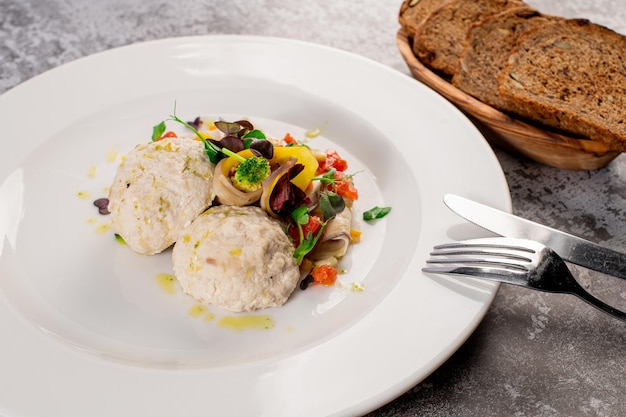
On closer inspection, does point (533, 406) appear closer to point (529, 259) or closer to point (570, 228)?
point (529, 259)

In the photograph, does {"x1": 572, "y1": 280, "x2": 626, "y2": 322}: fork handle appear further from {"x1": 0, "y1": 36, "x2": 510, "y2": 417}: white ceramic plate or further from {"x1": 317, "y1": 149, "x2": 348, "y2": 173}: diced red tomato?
{"x1": 317, "y1": 149, "x2": 348, "y2": 173}: diced red tomato

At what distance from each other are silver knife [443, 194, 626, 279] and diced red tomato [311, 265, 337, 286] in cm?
69

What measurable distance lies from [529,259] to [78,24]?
4365 millimetres

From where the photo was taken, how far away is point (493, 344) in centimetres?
307

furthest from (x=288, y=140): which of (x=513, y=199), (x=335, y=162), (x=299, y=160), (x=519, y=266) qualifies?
(x=519, y=266)

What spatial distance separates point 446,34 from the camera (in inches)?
183

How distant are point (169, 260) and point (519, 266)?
181cm

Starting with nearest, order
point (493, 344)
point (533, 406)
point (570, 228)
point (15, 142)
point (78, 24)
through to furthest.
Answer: point (533, 406) < point (493, 344) < point (570, 228) < point (15, 142) < point (78, 24)

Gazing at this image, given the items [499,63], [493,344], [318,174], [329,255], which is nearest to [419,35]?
[499,63]

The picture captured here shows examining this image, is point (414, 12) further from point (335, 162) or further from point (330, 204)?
point (330, 204)

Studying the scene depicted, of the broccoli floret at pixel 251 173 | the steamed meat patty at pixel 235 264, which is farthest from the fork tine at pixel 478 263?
the broccoli floret at pixel 251 173

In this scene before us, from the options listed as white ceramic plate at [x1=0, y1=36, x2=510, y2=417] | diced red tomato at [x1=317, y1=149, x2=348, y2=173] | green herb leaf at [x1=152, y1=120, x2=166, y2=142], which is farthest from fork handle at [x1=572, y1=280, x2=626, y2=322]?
green herb leaf at [x1=152, y1=120, x2=166, y2=142]

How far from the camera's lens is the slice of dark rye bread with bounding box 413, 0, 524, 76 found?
4.57m

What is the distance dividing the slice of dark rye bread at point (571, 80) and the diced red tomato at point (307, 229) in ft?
5.11
